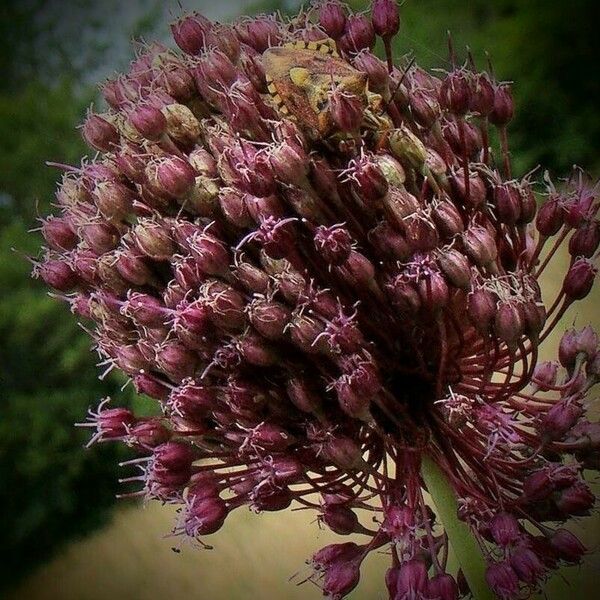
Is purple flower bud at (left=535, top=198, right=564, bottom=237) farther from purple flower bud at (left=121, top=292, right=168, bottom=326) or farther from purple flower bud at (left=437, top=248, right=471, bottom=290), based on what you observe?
purple flower bud at (left=121, top=292, right=168, bottom=326)

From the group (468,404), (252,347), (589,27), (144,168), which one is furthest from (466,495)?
(589,27)

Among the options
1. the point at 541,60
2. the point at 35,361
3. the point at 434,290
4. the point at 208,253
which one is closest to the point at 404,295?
the point at 434,290

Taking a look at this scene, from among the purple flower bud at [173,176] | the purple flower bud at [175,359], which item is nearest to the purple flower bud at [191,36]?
the purple flower bud at [173,176]

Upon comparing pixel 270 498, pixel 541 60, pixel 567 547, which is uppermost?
pixel 541 60

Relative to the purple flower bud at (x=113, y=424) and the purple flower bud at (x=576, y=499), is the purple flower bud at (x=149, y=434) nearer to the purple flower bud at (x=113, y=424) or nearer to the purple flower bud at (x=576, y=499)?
the purple flower bud at (x=113, y=424)

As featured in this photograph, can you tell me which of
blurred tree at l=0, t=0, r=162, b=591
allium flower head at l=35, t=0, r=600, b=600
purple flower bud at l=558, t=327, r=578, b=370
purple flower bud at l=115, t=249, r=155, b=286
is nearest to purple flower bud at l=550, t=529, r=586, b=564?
allium flower head at l=35, t=0, r=600, b=600

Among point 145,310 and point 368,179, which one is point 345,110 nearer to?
point 368,179
